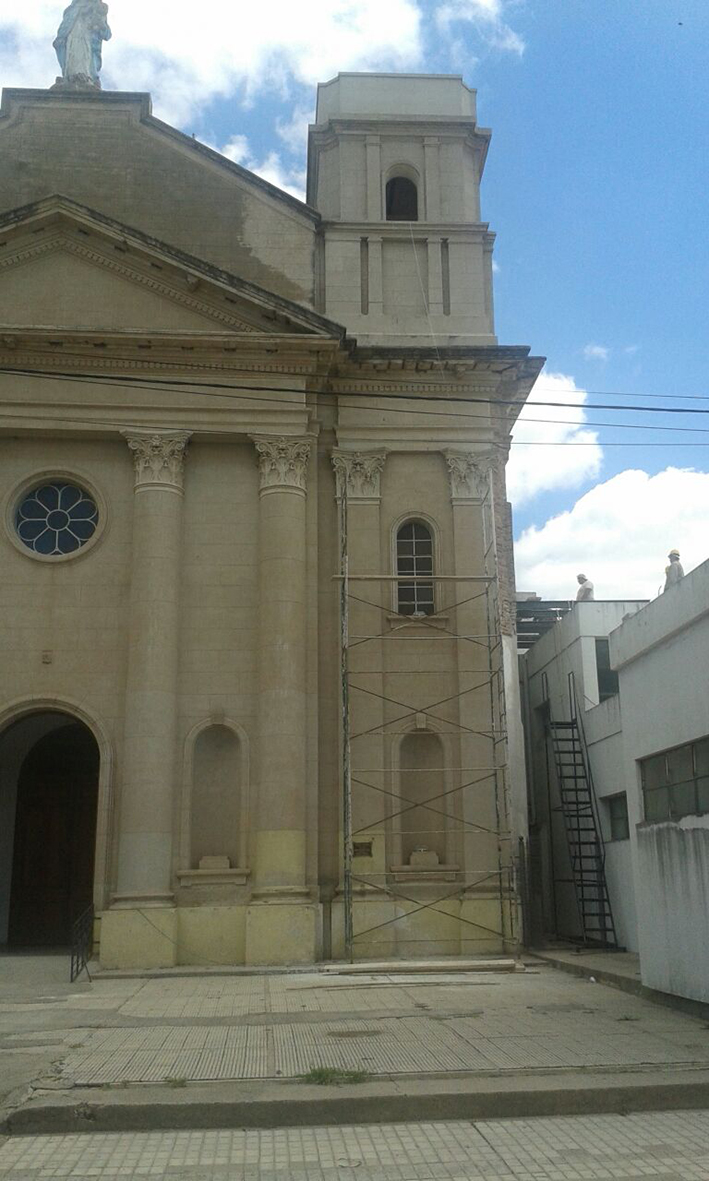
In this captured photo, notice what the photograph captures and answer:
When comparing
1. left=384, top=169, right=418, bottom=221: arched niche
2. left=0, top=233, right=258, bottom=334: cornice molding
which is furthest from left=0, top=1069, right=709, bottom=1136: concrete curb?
left=384, top=169, right=418, bottom=221: arched niche

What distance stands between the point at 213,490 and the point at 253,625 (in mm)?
2820

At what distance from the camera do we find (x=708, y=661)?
12.4 m

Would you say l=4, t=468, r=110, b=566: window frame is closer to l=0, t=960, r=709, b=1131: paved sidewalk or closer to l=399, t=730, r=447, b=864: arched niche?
l=399, t=730, r=447, b=864: arched niche

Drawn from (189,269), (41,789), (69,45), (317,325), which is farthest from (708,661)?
(69,45)

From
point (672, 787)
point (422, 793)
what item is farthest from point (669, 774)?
point (422, 793)

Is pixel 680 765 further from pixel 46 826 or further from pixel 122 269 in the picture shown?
pixel 46 826

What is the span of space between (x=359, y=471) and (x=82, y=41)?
39.8 ft

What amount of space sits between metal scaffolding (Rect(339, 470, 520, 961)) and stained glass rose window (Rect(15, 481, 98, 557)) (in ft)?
16.1

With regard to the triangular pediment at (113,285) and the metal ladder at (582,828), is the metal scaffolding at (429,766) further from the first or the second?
the triangular pediment at (113,285)

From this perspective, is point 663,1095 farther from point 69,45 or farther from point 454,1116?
point 69,45

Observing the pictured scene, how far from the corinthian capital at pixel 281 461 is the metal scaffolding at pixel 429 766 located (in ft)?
3.34

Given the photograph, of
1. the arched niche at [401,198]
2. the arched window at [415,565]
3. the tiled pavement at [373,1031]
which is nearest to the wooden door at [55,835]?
the tiled pavement at [373,1031]

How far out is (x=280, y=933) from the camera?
18984 mm

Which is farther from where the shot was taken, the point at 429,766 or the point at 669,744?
the point at 429,766
